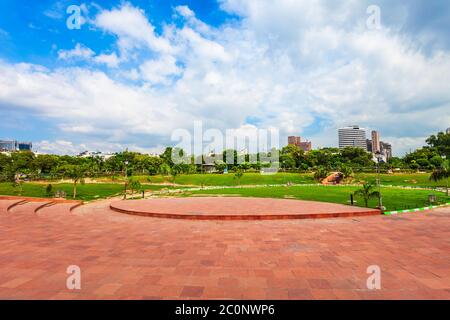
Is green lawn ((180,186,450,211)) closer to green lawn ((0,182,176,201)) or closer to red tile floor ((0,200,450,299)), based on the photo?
red tile floor ((0,200,450,299))

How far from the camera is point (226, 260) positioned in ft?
20.5

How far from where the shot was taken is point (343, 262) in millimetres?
6109

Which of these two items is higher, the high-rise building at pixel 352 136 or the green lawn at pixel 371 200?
the high-rise building at pixel 352 136

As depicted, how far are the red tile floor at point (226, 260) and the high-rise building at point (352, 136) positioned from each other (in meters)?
181

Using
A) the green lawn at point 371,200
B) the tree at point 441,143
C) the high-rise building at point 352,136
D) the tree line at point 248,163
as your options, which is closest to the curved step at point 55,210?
the green lawn at point 371,200

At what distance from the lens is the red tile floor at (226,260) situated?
464 cm

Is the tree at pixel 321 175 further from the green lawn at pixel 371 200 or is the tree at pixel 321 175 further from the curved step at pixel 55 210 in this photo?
the curved step at pixel 55 210

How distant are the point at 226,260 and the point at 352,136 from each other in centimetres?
19054

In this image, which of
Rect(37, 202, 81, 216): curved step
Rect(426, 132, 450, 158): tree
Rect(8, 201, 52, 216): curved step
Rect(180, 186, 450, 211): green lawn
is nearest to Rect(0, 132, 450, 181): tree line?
Rect(426, 132, 450, 158): tree

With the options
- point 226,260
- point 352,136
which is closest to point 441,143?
point 226,260

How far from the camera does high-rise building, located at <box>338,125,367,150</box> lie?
175 meters
